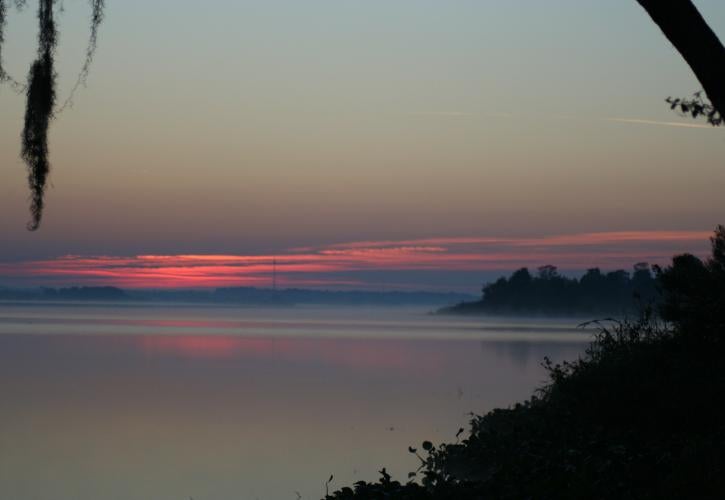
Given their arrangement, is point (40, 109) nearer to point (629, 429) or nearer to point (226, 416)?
point (629, 429)

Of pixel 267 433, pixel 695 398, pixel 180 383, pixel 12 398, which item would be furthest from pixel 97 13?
pixel 180 383

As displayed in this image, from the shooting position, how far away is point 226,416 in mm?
31438

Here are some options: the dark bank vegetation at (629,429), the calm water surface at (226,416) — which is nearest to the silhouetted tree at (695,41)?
the dark bank vegetation at (629,429)

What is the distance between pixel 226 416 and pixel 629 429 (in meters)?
18.2

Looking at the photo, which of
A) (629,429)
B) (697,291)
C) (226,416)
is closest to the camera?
(629,429)

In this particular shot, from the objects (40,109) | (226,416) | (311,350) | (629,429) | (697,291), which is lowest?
(311,350)

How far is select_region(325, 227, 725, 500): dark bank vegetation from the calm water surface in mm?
3821

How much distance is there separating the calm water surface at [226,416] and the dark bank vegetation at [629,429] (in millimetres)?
3821

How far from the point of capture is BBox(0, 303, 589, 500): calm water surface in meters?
20.9

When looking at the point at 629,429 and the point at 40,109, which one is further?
the point at 629,429

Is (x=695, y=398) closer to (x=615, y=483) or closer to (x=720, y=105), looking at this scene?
(x=615, y=483)

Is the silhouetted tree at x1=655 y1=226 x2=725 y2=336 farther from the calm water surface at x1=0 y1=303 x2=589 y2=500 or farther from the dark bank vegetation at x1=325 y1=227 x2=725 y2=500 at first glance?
the calm water surface at x1=0 y1=303 x2=589 y2=500

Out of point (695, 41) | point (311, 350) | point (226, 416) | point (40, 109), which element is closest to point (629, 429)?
point (695, 41)

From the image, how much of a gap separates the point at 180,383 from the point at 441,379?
10703 mm
